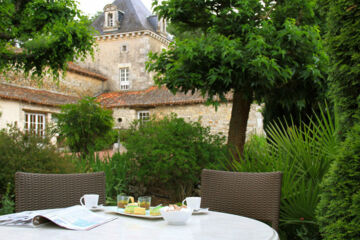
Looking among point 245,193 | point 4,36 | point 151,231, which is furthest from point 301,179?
point 4,36

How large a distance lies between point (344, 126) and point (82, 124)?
8205 mm

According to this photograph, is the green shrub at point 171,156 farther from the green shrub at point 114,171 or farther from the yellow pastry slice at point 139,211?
the yellow pastry slice at point 139,211

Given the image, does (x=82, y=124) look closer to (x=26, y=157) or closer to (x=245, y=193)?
(x=26, y=157)

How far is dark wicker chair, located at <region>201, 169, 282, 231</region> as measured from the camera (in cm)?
262

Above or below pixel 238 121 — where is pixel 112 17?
above

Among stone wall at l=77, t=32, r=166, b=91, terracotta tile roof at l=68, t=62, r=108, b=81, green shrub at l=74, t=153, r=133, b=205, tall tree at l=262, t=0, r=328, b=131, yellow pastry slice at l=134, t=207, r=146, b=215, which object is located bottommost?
green shrub at l=74, t=153, r=133, b=205

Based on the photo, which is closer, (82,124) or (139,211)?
(139,211)

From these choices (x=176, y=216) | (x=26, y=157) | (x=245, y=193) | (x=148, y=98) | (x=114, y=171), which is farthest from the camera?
(x=148, y=98)

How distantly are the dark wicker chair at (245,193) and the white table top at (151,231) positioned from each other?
62 centimetres

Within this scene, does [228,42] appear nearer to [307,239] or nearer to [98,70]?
[307,239]

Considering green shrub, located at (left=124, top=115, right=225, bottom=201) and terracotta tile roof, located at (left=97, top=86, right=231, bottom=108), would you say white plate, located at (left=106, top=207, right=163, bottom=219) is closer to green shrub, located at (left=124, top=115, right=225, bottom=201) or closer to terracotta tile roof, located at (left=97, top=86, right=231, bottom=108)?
green shrub, located at (left=124, top=115, right=225, bottom=201)

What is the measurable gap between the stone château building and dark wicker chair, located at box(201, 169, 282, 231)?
12397 mm

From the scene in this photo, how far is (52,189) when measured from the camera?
2795 millimetres

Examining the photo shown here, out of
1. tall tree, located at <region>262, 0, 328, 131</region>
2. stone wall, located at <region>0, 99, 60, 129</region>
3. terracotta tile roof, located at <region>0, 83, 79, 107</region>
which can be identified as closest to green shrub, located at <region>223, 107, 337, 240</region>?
tall tree, located at <region>262, 0, 328, 131</region>
